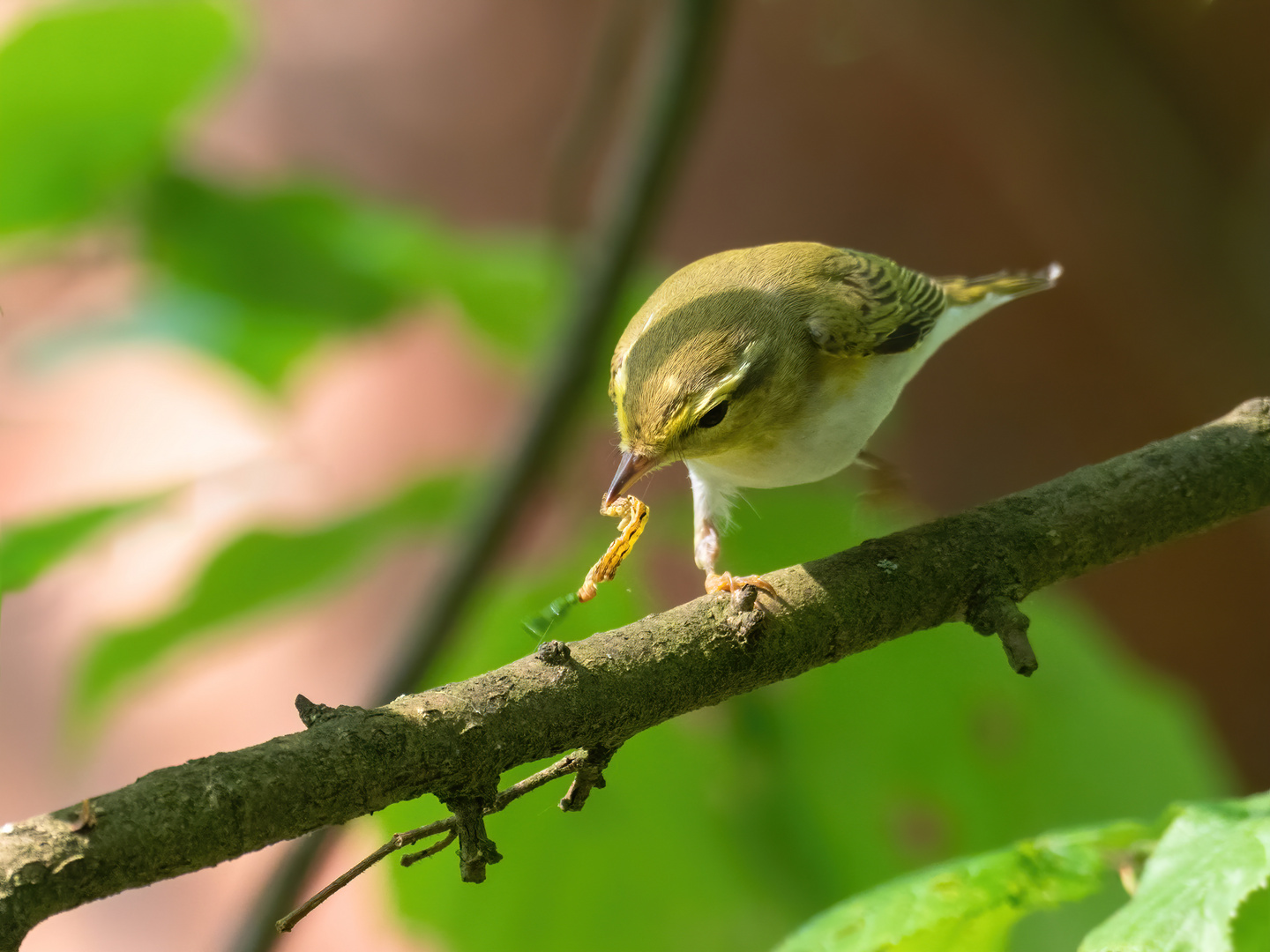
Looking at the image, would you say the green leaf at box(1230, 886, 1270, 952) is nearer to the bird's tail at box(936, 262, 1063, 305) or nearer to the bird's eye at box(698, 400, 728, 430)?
the bird's eye at box(698, 400, 728, 430)

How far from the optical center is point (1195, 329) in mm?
4590

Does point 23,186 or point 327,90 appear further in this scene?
point 327,90

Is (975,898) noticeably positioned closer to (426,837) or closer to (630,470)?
(426,837)

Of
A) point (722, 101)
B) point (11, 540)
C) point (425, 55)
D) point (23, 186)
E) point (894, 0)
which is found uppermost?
point (425, 55)

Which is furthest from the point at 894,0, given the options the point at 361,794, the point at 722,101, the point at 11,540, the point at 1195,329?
the point at 361,794

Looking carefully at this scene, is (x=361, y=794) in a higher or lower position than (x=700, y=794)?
lower

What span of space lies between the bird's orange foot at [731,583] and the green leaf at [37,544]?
1155 mm

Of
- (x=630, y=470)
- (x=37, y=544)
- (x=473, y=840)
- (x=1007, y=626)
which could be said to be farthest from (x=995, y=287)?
(x=37, y=544)

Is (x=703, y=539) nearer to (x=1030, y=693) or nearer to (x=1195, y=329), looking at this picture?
(x=1030, y=693)

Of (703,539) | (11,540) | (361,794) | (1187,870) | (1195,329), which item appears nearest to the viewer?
(361,794)

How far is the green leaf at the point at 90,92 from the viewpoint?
Answer: 7.48 feet

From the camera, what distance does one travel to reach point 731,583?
5.33 ft

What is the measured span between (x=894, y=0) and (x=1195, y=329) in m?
2.00

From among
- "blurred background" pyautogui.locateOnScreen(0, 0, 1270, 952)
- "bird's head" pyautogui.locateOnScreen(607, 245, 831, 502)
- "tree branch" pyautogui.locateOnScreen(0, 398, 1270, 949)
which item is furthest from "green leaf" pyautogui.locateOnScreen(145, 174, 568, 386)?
"tree branch" pyautogui.locateOnScreen(0, 398, 1270, 949)
